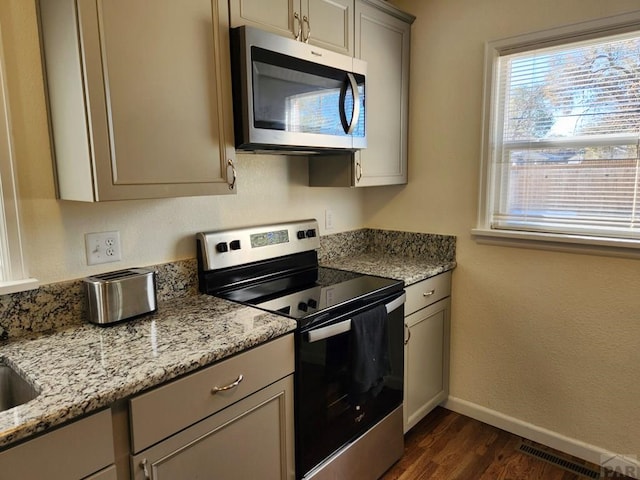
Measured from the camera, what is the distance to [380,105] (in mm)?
2268

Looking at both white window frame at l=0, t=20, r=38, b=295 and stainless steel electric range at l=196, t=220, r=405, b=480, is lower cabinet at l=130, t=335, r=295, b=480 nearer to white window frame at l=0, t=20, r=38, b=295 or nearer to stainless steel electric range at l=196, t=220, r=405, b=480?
stainless steel electric range at l=196, t=220, r=405, b=480

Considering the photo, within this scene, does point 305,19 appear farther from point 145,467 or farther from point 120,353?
point 145,467

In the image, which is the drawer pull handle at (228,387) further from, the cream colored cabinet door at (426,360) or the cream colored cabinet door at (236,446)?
the cream colored cabinet door at (426,360)

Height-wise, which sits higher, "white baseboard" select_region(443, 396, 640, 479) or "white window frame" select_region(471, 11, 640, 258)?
"white window frame" select_region(471, 11, 640, 258)

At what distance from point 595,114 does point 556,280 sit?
766 mm

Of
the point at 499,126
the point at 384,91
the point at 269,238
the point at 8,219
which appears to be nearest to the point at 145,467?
the point at 8,219

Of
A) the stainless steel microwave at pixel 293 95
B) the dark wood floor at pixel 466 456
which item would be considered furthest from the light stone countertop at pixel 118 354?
the dark wood floor at pixel 466 456

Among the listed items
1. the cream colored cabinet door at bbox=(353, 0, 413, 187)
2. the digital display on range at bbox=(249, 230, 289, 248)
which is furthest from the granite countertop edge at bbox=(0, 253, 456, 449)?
the cream colored cabinet door at bbox=(353, 0, 413, 187)

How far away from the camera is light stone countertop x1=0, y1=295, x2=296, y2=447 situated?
37.7 inches

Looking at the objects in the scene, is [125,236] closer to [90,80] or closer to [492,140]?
[90,80]

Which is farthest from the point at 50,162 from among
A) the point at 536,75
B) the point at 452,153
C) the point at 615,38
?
the point at 615,38

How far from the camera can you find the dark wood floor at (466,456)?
6.61ft

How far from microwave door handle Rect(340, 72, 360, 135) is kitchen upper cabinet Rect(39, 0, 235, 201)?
53 centimetres

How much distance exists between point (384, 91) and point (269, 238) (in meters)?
0.97
